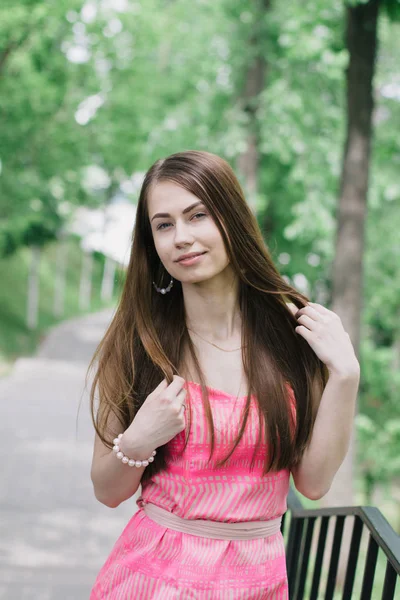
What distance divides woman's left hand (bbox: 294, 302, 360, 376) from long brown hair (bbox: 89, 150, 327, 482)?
0.44 ft

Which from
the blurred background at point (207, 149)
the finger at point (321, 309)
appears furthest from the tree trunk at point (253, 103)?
the finger at point (321, 309)

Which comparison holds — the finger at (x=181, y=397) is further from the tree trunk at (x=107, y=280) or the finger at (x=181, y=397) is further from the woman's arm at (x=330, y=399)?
the tree trunk at (x=107, y=280)

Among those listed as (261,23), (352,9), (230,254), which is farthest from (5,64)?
(230,254)

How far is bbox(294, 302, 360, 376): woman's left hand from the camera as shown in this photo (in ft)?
5.80

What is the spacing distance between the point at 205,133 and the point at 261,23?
2.08 metres

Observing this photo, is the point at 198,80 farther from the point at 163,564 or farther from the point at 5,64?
the point at 163,564

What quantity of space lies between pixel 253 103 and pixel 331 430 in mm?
11373

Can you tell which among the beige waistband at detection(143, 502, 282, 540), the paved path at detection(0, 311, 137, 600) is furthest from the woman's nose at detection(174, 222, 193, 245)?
the beige waistband at detection(143, 502, 282, 540)

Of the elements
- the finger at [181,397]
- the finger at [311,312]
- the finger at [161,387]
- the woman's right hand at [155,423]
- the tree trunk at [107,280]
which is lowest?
the tree trunk at [107,280]

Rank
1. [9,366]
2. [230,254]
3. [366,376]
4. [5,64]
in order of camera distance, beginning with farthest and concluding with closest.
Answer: [9,366]
[366,376]
[5,64]
[230,254]

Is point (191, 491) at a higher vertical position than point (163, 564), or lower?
higher

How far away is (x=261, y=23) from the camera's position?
13.0 m

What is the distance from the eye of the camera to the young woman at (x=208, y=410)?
1.76 meters

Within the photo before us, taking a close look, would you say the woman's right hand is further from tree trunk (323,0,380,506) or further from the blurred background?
tree trunk (323,0,380,506)
